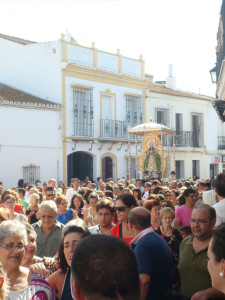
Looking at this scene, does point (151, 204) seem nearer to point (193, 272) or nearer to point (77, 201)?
point (77, 201)

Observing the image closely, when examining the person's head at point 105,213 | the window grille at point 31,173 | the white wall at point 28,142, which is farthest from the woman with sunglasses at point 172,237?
the window grille at point 31,173

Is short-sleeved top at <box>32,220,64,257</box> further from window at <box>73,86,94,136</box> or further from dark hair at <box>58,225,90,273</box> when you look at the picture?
window at <box>73,86,94,136</box>

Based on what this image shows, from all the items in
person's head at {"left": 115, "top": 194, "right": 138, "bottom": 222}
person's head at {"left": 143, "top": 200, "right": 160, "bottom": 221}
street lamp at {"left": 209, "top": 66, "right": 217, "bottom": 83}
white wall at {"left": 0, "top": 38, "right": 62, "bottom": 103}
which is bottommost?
person's head at {"left": 143, "top": 200, "right": 160, "bottom": 221}

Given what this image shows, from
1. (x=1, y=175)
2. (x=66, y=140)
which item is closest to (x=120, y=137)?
(x=66, y=140)

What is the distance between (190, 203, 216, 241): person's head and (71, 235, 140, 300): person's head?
2699 mm

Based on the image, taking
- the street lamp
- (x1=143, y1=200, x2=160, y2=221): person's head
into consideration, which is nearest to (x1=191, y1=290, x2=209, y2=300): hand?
(x1=143, y1=200, x2=160, y2=221): person's head

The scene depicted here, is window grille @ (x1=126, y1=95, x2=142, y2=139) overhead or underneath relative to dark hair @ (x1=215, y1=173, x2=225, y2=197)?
overhead

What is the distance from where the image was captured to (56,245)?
18.9ft

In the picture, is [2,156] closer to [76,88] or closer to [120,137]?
[76,88]

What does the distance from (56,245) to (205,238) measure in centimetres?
206

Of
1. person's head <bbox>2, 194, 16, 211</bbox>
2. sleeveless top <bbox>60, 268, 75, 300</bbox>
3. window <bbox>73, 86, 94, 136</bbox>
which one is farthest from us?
window <bbox>73, 86, 94, 136</bbox>

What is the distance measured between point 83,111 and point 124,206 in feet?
59.5

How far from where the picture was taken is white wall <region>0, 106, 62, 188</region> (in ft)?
66.6

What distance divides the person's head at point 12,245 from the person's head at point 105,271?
6.17 feet
